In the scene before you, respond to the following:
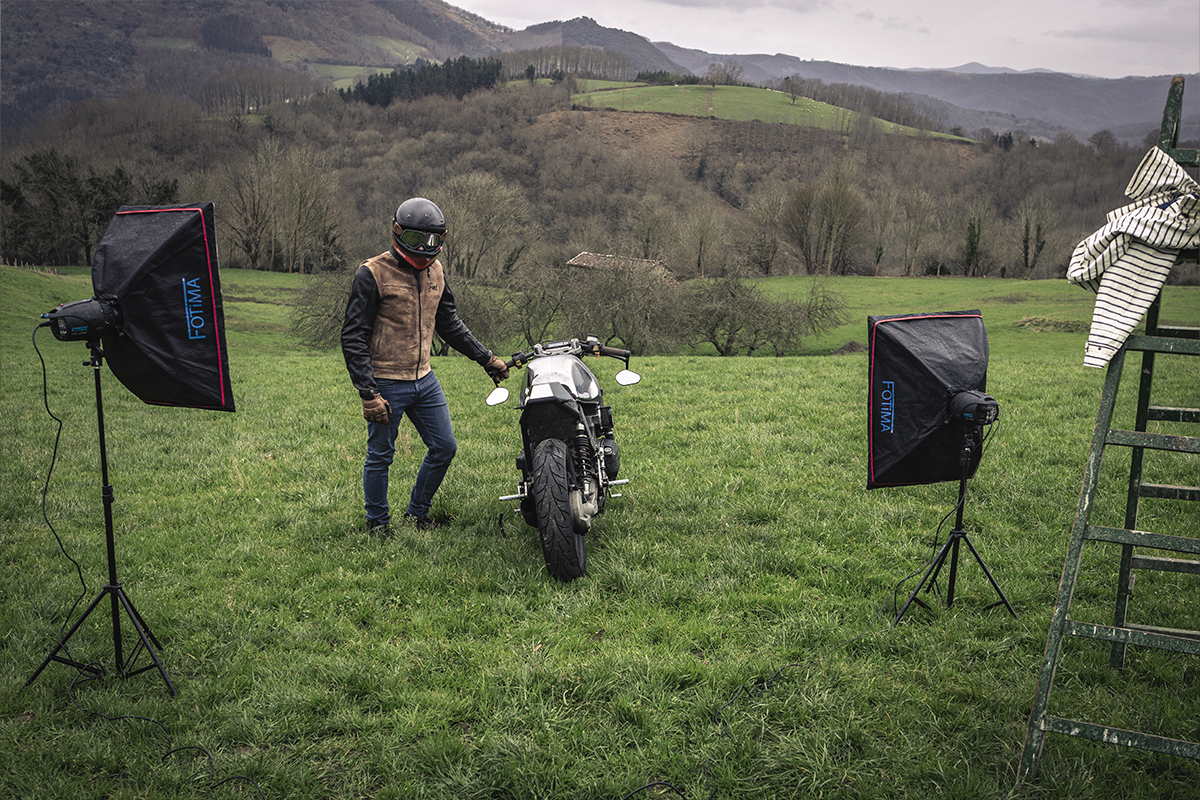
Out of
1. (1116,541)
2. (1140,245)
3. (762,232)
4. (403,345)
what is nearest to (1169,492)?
(1116,541)

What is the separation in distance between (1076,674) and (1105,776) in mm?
856

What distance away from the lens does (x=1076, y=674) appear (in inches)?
155

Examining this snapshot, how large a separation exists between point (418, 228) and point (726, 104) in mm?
130173

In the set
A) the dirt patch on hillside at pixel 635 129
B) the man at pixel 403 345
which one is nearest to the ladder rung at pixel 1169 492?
the man at pixel 403 345

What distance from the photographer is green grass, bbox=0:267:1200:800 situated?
3.29 m

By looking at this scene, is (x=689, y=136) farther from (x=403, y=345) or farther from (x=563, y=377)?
(x=563, y=377)

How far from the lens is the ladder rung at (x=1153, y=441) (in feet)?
9.37

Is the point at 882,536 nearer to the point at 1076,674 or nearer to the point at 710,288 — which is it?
the point at 1076,674

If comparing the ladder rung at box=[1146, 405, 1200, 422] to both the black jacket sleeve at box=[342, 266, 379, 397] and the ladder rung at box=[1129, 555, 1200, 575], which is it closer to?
the ladder rung at box=[1129, 555, 1200, 575]

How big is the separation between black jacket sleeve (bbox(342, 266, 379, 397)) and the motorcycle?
3.46 ft

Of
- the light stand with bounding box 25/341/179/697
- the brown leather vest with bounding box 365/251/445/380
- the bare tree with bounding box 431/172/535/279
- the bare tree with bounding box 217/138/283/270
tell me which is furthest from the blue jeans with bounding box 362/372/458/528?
the bare tree with bounding box 217/138/283/270

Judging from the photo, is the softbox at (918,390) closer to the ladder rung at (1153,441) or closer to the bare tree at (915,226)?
the ladder rung at (1153,441)

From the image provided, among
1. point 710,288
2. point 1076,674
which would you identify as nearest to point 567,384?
point 1076,674

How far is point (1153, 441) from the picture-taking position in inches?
118
